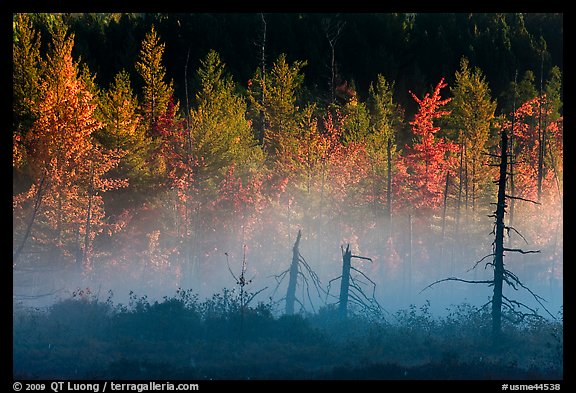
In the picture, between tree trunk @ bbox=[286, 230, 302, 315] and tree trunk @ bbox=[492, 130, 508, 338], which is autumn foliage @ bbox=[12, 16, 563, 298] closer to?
tree trunk @ bbox=[286, 230, 302, 315]

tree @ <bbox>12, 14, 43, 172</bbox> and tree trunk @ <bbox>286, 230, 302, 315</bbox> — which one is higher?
tree @ <bbox>12, 14, 43, 172</bbox>

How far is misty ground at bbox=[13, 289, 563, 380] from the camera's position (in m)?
25.5

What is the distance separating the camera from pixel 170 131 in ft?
163

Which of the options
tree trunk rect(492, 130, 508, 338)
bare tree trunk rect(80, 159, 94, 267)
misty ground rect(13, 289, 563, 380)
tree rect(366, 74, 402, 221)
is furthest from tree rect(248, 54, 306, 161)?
tree trunk rect(492, 130, 508, 338)

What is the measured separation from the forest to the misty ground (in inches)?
3.7

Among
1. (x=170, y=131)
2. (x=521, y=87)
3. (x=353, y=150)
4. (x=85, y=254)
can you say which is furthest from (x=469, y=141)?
(x=85, y=254)

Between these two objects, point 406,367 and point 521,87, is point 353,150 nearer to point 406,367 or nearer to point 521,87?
point 521,87

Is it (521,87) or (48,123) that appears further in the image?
(521,87)

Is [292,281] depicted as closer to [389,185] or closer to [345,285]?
[345,285]

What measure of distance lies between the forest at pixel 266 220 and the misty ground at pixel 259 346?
94 mm

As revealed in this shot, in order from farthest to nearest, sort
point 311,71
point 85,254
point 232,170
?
point 311,71 < point 232,170 < point 85,254
